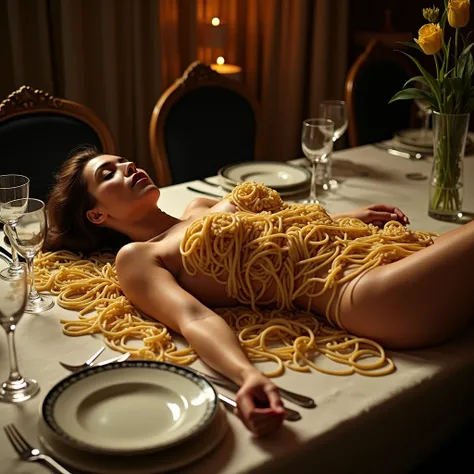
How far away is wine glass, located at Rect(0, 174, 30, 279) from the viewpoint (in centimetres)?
168

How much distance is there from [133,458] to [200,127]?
6.29ft

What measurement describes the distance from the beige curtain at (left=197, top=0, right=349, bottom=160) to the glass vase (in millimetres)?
2426

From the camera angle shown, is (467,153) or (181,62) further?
(181,62)

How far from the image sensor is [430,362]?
143 centimetres

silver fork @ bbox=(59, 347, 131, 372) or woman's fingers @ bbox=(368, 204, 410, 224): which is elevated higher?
woman's fingers @ bbox=(368, 204, 410, 224)

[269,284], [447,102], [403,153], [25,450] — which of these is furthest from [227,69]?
[25,450]

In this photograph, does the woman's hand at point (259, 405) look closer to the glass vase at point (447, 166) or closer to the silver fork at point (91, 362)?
the silver fork at point (91, 362)

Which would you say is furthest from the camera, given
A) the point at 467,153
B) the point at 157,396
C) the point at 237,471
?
the point at 467,153

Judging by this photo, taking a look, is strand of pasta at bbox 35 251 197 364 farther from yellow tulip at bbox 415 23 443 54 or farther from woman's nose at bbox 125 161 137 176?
yellow tulip at bbox 415 23 443 54

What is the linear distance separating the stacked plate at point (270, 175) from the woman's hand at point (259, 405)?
116 cm

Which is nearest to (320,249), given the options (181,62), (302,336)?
(302,336)

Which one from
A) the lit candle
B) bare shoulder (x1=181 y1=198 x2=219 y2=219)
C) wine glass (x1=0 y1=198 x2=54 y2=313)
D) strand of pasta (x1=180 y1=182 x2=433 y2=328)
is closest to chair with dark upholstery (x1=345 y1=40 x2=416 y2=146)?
the lit candle

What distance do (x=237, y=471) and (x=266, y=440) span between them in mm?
91

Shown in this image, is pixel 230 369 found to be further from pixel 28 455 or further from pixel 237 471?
pixel 28 455
